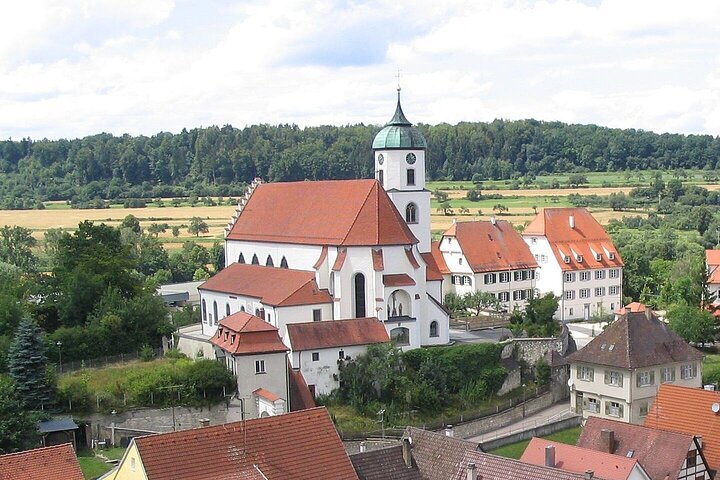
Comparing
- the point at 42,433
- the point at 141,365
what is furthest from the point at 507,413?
the point at 42,433

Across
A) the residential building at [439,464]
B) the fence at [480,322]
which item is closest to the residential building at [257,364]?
the residential building at [439,464]

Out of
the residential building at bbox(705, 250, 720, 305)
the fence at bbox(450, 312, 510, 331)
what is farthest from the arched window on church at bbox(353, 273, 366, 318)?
the residential building at bbox(705, 250, 720, 305)

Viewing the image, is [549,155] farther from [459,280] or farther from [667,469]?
[667,469]

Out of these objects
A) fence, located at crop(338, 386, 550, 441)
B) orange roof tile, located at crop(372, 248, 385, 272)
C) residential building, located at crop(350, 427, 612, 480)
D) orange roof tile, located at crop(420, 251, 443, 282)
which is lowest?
fence, located at crop(338, 386, 550, 441)

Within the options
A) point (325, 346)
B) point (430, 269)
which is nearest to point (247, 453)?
point (325, 346)

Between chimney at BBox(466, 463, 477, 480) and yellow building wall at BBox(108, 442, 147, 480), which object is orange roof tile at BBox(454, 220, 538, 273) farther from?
yellow building wall at BBox(108, 442, 147, 480)

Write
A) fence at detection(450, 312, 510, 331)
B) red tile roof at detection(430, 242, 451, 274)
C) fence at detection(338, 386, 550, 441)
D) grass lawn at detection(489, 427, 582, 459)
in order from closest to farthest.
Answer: grass lawn at detection(489, 427, 582, 459), fence at detection(338, 386, 550, 441), fence at detection(450, 312, 510, 331), red tile roof at detection(430, 242, 451, 274)

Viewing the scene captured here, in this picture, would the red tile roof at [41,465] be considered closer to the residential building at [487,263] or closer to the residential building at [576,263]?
the residential building at [487,263]

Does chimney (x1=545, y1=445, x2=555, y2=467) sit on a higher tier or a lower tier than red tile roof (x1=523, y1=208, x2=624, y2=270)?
lower
